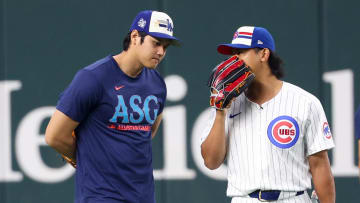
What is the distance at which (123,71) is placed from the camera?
3.62 m

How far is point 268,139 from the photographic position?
3346 millimetres

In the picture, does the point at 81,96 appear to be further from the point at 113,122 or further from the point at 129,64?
the point at 129,64

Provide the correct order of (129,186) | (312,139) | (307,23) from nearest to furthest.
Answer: (312,139) < (129,186) < (307,23)

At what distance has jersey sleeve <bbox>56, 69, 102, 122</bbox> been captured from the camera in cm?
341

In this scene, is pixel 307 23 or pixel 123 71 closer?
pixel 123 71

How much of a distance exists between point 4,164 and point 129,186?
9.32 feet

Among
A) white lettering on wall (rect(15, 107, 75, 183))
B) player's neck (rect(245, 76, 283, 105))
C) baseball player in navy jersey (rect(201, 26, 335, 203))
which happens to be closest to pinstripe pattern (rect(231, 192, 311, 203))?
baseball player in navy jersey (rect(201, 26, 335, 203))

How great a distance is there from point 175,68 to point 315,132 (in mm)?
2760

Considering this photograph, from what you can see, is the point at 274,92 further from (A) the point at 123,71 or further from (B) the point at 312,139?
(A) the point at 123,71

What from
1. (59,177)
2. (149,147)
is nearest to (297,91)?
(149,147)

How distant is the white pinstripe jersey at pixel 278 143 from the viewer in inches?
131

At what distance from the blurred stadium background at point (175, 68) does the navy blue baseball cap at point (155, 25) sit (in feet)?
7.57

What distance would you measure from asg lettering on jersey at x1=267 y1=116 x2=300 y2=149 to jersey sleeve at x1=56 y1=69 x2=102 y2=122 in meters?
0.93

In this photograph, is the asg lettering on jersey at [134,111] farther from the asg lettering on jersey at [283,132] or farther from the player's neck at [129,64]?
the asg lettering on jersey at [283,132]
